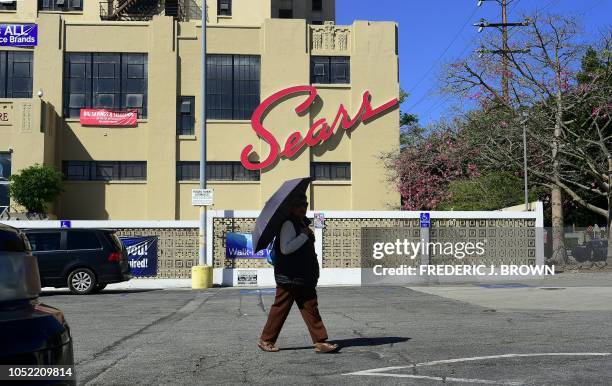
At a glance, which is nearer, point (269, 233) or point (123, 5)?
point (269, 233)

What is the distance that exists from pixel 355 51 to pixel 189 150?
11.2 metres

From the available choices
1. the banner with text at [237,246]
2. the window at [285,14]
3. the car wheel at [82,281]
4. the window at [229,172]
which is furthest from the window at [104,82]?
the car wheel at [82,281]

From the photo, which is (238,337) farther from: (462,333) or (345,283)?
(345,283)

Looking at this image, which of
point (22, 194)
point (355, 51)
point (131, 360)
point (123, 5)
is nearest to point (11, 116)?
point (22, 194)

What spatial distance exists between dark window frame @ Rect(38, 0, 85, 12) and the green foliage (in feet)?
97.5

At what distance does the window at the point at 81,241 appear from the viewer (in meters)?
18.1

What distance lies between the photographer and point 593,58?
1133 inches

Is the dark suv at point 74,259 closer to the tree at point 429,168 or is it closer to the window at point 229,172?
the tree at point 429,168

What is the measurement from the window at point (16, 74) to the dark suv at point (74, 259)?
21.5m

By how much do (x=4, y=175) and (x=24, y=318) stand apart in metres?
34.0

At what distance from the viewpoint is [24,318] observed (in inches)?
121

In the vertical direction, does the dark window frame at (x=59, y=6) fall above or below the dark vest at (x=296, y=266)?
above

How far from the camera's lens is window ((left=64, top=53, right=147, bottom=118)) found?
37.3 meters

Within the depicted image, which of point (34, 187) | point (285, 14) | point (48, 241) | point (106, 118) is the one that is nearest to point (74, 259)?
point (48, 241)
